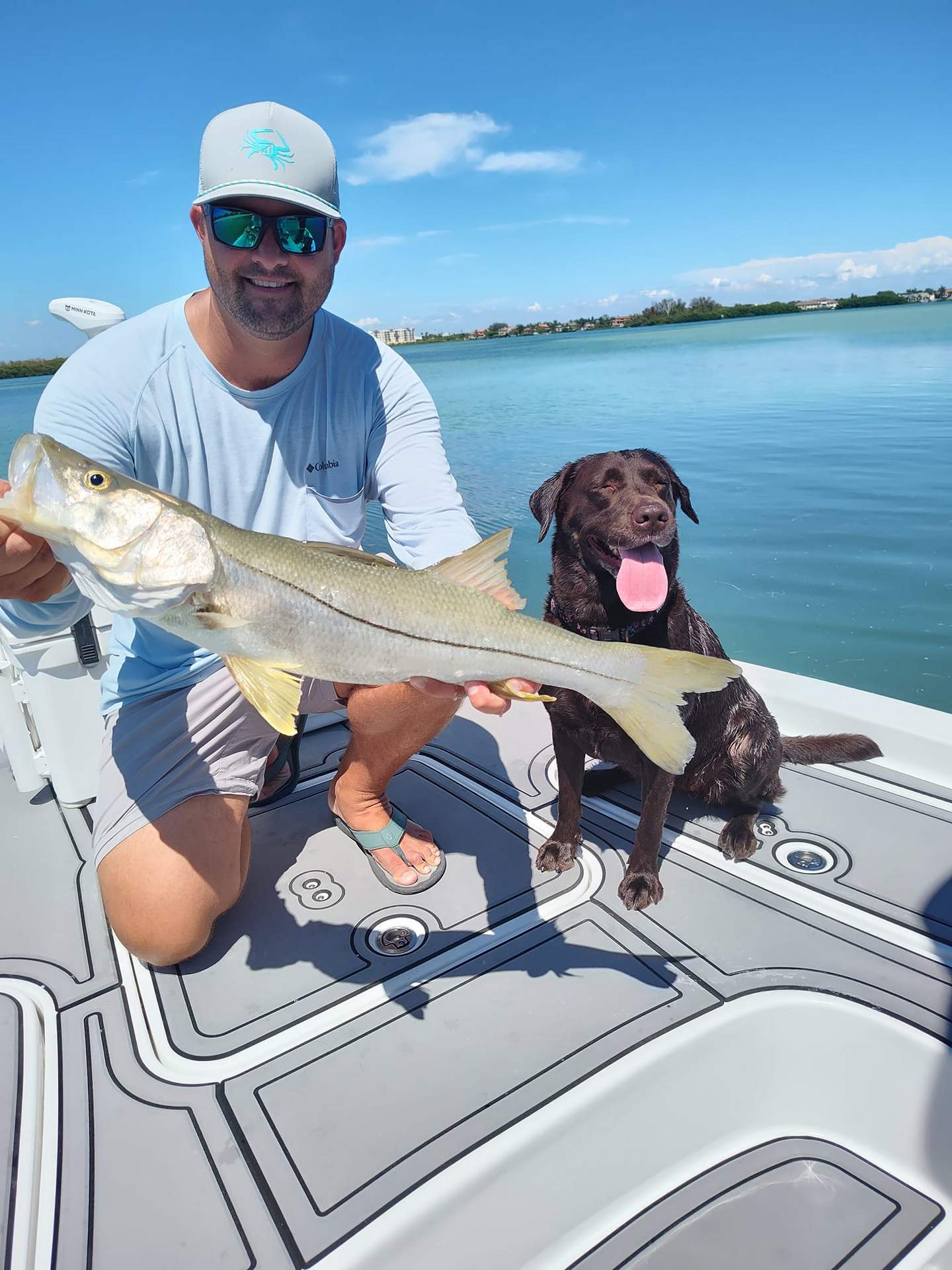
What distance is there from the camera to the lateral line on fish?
1799 mm

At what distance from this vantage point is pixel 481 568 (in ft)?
6.91

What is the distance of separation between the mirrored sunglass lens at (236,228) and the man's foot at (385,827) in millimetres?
2027

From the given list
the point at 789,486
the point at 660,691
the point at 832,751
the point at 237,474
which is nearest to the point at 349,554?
the point at 660,691

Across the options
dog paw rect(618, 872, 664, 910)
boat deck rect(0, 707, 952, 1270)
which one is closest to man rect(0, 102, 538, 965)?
boat deck rect(0, 707, 952, 1270)

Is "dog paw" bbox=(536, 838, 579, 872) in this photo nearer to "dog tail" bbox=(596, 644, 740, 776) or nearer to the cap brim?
"dog tail" bbox=(596, 644, 740, 776)

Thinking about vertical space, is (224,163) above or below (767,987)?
above

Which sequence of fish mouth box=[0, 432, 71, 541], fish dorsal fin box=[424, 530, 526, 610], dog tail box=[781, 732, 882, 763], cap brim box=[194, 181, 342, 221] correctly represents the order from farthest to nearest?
dog tail box=[781, 732, 882, 763], cap brim box=[194, 181, 342, 221], fish dorsal fin box=[424, 530, 526, 610], fish mouth box=[0, 432, 71, 541]

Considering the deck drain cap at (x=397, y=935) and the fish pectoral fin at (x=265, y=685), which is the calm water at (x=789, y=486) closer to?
the deck drain cap at (x=397, y=935)

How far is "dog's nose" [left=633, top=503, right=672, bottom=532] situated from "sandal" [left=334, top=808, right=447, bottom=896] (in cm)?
150

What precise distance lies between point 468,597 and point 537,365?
50.2m

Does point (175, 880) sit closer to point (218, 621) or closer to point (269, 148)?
point (218, 621)

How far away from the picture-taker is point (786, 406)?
20781 millimetres

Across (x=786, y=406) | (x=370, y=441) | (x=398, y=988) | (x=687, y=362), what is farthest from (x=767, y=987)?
(x=687, y=362)

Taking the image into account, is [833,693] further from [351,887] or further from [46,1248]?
[46,1248]
